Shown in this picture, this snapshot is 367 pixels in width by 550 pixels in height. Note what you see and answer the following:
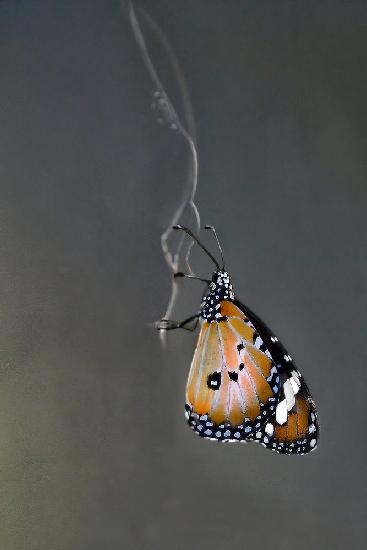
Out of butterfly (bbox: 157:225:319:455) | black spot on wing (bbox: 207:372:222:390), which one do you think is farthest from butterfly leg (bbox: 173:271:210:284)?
black spot on wing (bbox: 207:372:222:390)

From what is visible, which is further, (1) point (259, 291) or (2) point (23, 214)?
(1) point (259, 291)

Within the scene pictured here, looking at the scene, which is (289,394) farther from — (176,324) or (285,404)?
(176,324)

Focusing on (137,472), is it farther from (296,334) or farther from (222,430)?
(296,334)

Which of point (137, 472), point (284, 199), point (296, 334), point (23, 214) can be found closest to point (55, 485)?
point (137, 472)

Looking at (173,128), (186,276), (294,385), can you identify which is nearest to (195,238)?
(186,276)

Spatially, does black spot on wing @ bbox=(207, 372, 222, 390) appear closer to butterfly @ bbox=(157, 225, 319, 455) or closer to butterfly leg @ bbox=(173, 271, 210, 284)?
butterfly @ bbox=(157, 225, 319, 455)

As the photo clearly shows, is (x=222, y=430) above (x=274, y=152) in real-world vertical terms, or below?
below
